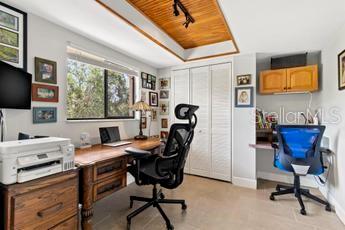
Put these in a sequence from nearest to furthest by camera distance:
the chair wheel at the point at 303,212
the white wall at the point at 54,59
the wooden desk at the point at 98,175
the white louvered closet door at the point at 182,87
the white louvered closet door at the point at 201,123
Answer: the wooden desk at the point at 98,175 < the white wall at the point at 54,59 < the chair wheel at the point at 303,212 < the white louvered closet door at the point at 201,123 < the white louvered closet door at the point at 182,87

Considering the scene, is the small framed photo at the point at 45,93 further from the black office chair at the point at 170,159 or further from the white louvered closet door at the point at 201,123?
the white louvered closet door at the point at 201,123

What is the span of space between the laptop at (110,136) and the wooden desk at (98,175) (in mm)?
558

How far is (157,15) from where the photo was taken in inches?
87.4

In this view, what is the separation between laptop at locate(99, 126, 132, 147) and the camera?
247cm

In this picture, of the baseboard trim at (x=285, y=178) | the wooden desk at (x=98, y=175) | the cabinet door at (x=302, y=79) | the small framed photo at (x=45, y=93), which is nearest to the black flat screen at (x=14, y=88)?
the small framed photo at (x=45, y=93)

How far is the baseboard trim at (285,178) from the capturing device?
2963 mm

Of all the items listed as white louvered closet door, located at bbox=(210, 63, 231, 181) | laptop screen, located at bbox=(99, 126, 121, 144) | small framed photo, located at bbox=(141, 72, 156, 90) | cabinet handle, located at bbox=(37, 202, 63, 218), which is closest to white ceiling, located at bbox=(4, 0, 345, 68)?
white louvered closet door, located at bbox=(210, 63, 231, 181)

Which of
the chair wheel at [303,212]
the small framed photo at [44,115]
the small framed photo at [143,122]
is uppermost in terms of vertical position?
the small framed photo at [44,115]

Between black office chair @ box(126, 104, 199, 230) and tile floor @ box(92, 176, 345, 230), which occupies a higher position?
black office chair @ box(126, 104, 199, 230)

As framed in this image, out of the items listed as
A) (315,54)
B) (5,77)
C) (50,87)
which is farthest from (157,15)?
(315,54)

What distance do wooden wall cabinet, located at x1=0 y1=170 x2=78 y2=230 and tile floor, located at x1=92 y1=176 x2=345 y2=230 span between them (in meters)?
0.63

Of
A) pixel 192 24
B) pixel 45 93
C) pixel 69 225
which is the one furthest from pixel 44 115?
pixel 192 24

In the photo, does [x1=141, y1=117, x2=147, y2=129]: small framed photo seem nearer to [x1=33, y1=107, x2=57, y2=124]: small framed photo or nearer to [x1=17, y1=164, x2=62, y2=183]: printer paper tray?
[x1=33, y1=107, x2=57, y2=124]: small framed photo

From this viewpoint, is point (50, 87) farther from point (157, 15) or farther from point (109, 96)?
point (157, 15)
